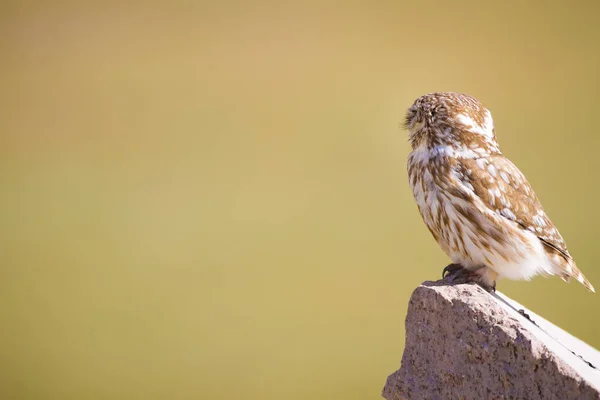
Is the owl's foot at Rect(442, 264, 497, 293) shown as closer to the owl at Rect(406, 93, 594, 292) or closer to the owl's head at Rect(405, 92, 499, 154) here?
the owl at Rect(406, 93, 594, 292)

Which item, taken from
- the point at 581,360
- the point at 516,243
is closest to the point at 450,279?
the point at 516,243

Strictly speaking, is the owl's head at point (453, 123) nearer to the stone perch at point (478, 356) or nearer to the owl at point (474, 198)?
the owl at point (474, 198)

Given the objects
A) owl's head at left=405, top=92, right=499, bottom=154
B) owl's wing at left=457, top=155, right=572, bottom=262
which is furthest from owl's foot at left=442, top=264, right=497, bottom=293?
owl's head at left=405, top=92, right=499, bottom=154

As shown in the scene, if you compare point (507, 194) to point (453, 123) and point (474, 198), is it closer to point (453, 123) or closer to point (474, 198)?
point (474, 198)

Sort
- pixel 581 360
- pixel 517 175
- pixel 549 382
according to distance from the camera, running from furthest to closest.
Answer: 1. pixel 517 175
2. pixel 581 360
3. pixel 549 382

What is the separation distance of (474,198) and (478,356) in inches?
25.2

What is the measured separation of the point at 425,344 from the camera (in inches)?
76.4

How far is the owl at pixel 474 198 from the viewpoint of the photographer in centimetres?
220

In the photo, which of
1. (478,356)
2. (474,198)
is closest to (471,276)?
(474,198)

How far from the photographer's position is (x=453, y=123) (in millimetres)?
2201

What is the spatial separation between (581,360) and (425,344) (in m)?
0.48

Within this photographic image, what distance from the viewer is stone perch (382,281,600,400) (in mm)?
1619

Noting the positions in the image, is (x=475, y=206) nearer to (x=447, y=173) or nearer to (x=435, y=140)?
(x=447, y=173)

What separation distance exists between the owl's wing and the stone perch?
1.37 ft
